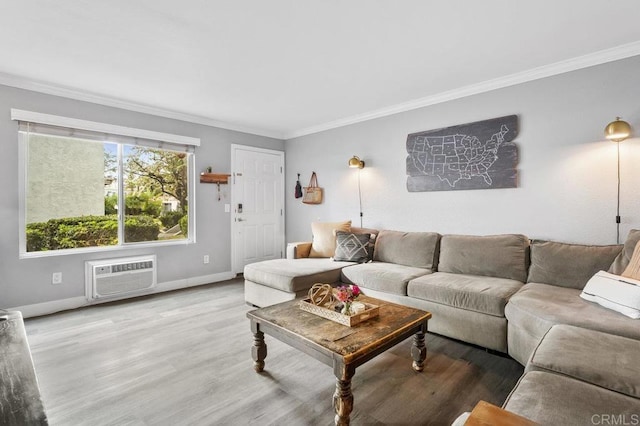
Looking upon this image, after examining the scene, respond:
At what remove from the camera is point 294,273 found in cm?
322

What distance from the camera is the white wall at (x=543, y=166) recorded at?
2.71 metres

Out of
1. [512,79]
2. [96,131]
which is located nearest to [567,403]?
[512,79]

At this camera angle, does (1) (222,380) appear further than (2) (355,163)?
No

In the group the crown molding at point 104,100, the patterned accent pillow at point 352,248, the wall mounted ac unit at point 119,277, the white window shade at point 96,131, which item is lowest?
the wall mounted ac unit at point 119,277

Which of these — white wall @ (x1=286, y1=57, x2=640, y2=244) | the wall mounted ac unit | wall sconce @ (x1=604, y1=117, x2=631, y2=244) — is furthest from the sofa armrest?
wall sconce @ (x1=604, y1=117, x2=631, y2=244)

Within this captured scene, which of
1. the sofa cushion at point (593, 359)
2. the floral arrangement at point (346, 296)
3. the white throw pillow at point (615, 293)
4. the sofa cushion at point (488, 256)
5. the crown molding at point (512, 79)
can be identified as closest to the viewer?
the sofa cushion at point (593, 359)

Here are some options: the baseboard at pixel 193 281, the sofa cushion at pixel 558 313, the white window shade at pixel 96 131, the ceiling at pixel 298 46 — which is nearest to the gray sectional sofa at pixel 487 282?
the sofa cushion at pixel 558 313

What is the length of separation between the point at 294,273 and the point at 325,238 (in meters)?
1.03

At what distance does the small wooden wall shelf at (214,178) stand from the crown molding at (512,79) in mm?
1878

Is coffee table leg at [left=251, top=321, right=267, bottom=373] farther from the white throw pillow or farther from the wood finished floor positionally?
the white throw pillow

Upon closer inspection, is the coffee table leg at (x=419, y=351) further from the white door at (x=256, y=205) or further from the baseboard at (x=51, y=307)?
the baseboard at (x=51, y=307)

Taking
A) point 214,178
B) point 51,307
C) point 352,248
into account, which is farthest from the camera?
point 214,178

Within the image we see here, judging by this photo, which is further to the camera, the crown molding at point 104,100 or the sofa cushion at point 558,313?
the crown molding at point 104,100

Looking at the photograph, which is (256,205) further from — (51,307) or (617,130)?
(617,130)
